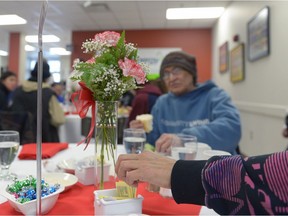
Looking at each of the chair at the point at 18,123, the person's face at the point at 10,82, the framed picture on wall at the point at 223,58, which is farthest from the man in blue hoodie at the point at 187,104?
the framed picture on wall at the point at 223,58

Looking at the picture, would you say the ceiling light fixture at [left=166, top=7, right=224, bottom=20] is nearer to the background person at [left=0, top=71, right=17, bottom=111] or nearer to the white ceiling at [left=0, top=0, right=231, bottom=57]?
the white ceiling at [left=0, top=0, right=231, bottom=57]

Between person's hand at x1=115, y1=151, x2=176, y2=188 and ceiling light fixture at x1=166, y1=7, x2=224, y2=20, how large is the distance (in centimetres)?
470

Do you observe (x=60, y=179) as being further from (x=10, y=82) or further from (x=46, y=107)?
(x=10, y=82)

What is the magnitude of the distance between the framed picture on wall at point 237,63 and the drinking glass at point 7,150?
3.85 meters

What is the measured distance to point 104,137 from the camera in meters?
0.74

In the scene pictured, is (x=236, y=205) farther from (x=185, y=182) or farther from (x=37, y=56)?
(x=37, y=56)

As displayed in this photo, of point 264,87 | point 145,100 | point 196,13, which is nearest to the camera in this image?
point 145,100

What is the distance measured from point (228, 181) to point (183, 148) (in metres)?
0.43

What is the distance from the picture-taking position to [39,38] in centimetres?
55

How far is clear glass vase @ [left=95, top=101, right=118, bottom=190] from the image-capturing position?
2.38 feet

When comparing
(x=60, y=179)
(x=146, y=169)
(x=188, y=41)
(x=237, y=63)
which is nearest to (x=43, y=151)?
(x=60, y=179)

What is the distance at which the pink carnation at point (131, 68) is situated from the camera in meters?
0.68

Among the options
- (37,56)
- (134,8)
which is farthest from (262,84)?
(37,56)

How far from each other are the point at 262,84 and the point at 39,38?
10.7ft
